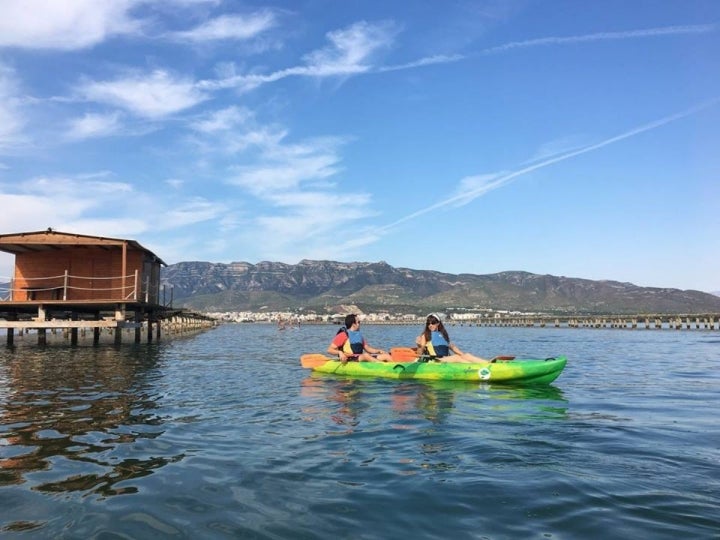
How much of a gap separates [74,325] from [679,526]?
33534mm

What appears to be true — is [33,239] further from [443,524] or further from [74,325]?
[443,524]

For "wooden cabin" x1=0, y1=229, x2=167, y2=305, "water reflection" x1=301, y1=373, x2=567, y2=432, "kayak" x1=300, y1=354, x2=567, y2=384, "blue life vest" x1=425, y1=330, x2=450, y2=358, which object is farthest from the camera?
"wooden cabin" x1=0, y1=229, x2=167, y2=305

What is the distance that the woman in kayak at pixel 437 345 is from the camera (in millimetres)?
17859

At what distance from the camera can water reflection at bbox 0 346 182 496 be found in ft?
23.1

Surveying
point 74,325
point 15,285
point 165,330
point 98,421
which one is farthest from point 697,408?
point 165,330

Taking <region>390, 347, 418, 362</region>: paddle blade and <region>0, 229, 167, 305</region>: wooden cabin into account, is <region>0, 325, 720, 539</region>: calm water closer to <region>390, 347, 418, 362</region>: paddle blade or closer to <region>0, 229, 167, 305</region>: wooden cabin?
<region>390, 347, 418, 362</region>: paddle blade

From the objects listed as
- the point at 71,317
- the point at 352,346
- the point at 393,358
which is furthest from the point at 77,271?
the point at 393,358

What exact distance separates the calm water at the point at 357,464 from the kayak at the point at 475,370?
105 cm

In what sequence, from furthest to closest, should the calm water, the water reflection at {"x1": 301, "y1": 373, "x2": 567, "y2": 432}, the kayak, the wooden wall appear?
the wooden wall → the kayak → the water reflection at {"x1": 301, "y1": 373, "x2": 567, "y2": 432} → the calm water

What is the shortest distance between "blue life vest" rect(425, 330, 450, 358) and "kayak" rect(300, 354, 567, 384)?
2.78 feet

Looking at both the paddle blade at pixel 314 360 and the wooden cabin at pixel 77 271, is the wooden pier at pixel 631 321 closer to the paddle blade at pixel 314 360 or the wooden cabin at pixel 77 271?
the paddle blade at pixel 314 360

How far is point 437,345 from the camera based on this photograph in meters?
18.4

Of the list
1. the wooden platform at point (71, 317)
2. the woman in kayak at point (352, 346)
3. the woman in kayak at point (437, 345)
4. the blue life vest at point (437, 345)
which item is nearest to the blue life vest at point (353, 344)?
the woman in kayak at point (352, 346)

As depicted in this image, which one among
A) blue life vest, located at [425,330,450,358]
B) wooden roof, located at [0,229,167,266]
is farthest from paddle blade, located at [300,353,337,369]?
wooden roof, located at [0,229,167,266]
